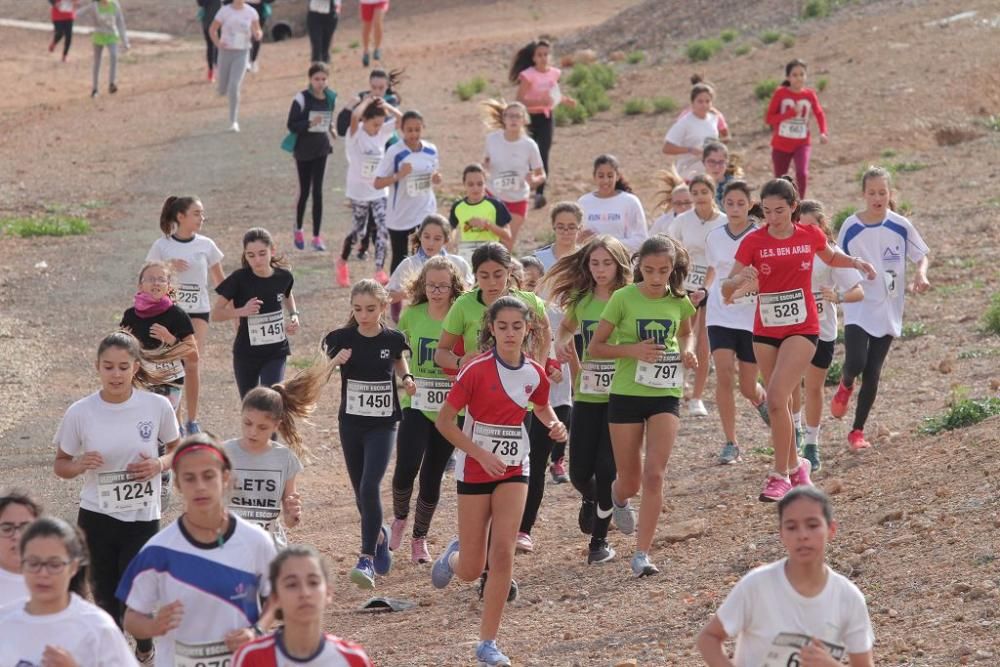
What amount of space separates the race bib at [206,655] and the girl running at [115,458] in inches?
77.7

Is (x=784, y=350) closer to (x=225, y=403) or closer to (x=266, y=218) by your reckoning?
(x=225, y=403)

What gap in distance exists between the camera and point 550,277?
1064cm

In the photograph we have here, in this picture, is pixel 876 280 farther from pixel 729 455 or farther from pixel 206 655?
pixel 206 655

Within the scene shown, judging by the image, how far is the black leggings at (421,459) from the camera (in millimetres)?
10406

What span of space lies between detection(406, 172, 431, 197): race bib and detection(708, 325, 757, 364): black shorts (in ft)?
16.2

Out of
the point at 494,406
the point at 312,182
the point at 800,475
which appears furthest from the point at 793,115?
the point at 494,406

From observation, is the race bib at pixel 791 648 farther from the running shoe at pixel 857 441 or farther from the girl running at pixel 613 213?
the girl running at pixel 613 213

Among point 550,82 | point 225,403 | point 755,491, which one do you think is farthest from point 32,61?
point 755,491

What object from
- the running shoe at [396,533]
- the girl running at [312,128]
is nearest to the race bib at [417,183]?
the girl running at [312,128]

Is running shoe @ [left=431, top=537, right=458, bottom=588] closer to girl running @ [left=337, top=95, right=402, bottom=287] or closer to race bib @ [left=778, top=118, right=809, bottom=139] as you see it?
girl running @ [left=337, top=95, right=402, bottom=287]

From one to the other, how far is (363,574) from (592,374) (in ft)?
5.67

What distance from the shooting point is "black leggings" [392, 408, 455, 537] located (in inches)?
410

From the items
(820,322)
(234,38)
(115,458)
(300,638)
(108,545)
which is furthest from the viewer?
(234,38)

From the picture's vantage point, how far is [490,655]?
27.3ft
